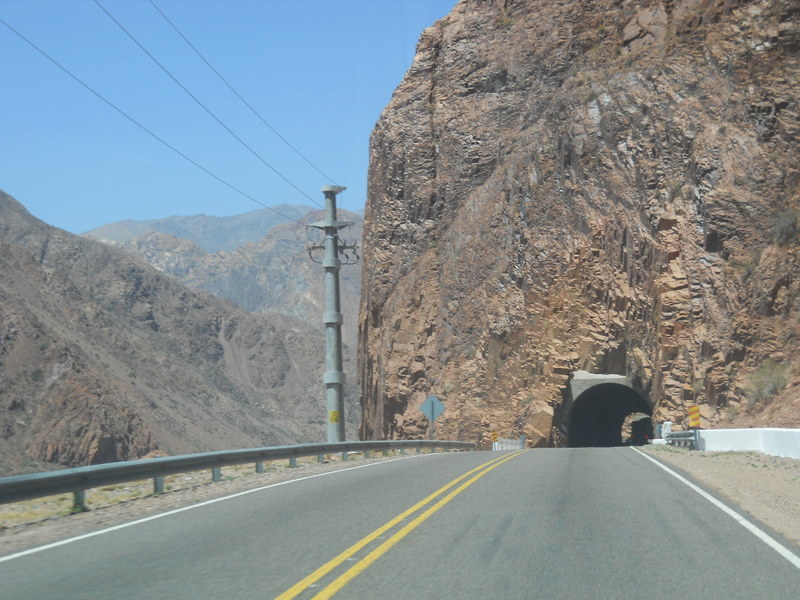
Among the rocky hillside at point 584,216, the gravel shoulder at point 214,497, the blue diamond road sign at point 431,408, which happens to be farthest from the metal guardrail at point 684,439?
the blue diamond road sign at point 431,408

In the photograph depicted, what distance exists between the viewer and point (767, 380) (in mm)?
43844

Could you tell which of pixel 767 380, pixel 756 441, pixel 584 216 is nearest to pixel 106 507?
pixel 756 441

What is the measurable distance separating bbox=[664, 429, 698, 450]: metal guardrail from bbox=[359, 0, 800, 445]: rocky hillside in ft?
13.8

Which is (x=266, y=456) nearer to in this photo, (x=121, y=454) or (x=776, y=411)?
(x=776, y=411)

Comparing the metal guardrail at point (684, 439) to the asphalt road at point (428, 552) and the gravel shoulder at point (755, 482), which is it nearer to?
the gravel shoulder at point (755, 482)

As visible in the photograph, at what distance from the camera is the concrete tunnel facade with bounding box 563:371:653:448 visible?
54.4 m

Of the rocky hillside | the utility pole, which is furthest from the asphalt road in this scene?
the rocky hillside

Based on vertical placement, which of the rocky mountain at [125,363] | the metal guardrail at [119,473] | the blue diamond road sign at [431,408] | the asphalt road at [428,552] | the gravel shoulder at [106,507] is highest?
the rocky mountain at [125,363]

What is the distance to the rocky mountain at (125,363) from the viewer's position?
284 ft

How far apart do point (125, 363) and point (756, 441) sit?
99.9m

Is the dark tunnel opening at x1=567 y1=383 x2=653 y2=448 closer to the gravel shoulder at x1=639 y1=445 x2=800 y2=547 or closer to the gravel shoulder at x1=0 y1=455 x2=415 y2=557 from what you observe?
the gravel shoulder at x1=639 y1=445 x2=800 y2=547

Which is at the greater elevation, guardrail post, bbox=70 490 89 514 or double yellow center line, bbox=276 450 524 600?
guardrail post, bbox=70 490 89 514

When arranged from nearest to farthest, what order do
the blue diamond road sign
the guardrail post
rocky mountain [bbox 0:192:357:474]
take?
the guardrail post < the blue diamond road sign < rocky mountain [bbox 0:192:357:474]

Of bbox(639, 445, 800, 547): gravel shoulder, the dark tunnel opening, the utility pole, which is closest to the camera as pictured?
bbox(639, 445, 800, 547): gravel shoulder
